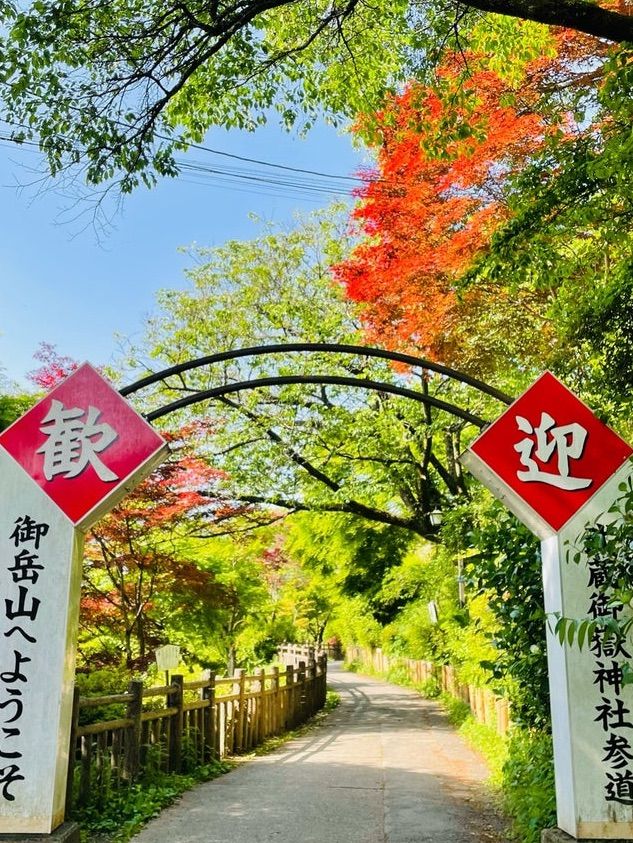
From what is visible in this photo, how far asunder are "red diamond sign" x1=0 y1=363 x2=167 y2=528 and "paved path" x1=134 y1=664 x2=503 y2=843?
292cm

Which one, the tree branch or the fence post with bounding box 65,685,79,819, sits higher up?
the tree branch

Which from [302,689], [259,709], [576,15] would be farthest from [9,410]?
[302,689]

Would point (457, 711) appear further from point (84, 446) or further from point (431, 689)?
point (84, 446)

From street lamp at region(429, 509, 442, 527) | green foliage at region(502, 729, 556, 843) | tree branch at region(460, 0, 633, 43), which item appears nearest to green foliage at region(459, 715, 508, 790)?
green foliage at region(502, 729, 556, 843)

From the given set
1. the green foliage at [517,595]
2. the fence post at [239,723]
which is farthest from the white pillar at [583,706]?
the fence post at [239,723]

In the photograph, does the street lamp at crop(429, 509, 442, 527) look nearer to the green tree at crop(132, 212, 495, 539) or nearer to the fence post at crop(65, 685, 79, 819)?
the green tree at crop(132, 212, 495, 539)

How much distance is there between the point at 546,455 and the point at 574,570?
0.75 metres

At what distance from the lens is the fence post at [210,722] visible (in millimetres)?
9023

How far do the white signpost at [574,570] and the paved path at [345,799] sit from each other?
173 centimetres

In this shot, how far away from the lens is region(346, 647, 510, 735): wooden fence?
9.23 m

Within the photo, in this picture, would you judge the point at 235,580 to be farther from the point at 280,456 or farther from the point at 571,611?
the point at 571,611

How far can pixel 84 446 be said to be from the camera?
185 inches

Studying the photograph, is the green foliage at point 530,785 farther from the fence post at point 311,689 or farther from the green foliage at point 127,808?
the fence post at point 311,689

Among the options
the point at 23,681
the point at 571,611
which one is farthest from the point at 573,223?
the point at 23,681
